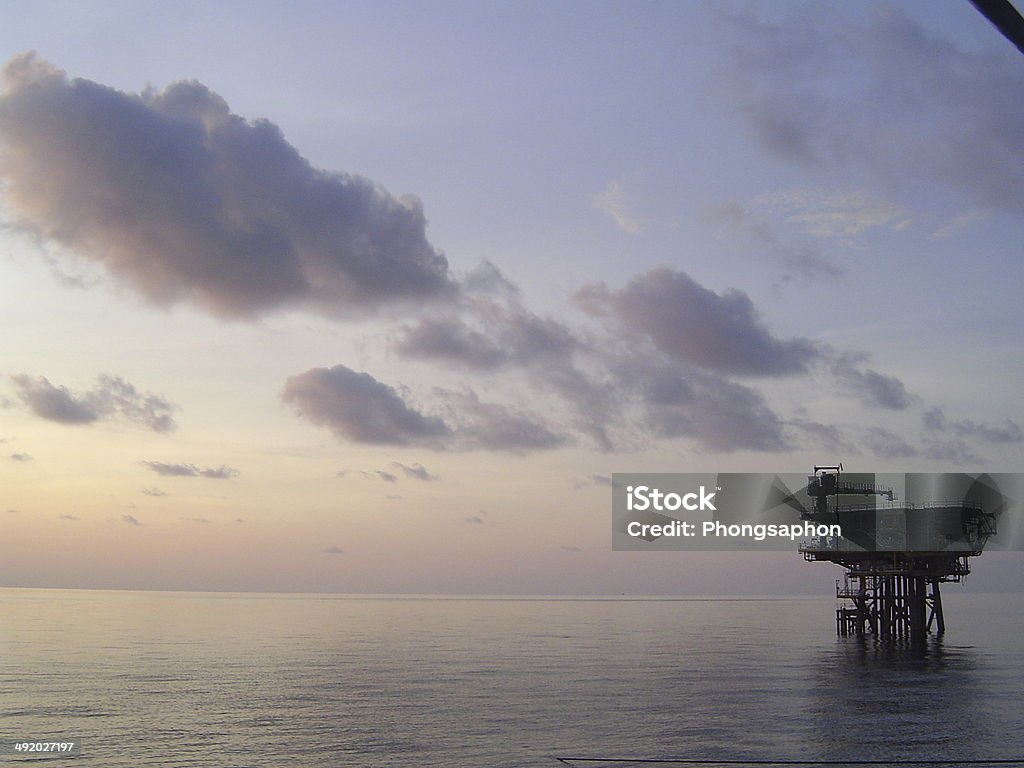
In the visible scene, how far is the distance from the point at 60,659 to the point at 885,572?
80.8m

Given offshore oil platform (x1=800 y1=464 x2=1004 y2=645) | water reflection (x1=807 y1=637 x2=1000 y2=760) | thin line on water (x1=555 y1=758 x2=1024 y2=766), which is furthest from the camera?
offshore oil platform (x1=800 y1=464 x2=1004 y2=645)

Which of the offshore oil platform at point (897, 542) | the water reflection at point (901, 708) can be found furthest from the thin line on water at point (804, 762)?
the offshore oil platform at point (897, 542)

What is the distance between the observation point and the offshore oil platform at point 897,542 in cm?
9119

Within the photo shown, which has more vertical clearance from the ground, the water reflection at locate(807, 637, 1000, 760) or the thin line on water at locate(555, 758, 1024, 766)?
the thin line on water at locate(555, 758, 1024, 766)

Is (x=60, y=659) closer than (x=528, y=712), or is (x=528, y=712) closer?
(x=528, y=712)

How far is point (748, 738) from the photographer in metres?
40.5

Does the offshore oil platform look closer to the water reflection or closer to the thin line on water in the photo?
the water reflection

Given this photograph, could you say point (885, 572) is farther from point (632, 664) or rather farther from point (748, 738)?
point (748, 738)

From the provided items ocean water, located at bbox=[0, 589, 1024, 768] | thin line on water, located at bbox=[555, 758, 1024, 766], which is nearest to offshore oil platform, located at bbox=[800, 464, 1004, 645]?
ocean water, located at bbox=[0, 589, 1024, 768]

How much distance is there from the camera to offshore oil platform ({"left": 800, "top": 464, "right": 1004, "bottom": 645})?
91.2m

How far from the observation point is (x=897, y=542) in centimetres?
9288

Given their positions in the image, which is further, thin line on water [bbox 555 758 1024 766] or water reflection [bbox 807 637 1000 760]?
water reflection [bbox 807 637 1000 760]

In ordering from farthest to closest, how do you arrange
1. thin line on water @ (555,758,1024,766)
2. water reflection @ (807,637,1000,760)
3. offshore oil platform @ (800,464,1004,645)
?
offshore oil platform @ (800,464,1004,645)
water reflection @ (807,637,1000,760)
thin line on water @ (555,758,1024,766)

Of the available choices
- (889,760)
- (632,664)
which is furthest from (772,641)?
(889,760)
